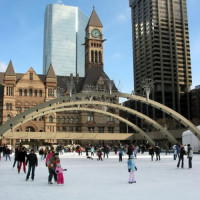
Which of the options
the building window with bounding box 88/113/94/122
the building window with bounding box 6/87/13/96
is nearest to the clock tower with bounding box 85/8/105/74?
the building window with bounding box 88/113/94/122

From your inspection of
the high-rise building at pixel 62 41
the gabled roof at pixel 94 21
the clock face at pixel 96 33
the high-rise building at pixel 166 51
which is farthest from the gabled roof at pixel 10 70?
the high-rise building at pixel 62 41

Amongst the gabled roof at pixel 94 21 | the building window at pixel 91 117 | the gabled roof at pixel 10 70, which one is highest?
the gabled roof at pixel 94 21

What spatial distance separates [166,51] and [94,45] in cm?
3720

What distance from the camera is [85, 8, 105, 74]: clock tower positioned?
102750 mm

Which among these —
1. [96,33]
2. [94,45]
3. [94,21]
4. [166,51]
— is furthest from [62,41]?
[94,45]

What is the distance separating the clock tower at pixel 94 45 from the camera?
102750 millimetres

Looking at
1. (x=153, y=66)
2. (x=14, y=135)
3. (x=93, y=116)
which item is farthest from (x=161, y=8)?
(x=14, y=135)

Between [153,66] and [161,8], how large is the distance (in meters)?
28.0

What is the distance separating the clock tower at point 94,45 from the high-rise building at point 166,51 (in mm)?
28644

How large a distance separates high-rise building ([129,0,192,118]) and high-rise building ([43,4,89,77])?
216 ft

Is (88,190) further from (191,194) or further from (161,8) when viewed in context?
(161,8)

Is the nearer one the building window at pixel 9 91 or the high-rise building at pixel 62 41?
the building window at pixel 9 91

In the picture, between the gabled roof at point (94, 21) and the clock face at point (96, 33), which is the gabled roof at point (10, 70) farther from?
the gabled roof at point (94, 21)

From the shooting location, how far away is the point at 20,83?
74.6 metres
